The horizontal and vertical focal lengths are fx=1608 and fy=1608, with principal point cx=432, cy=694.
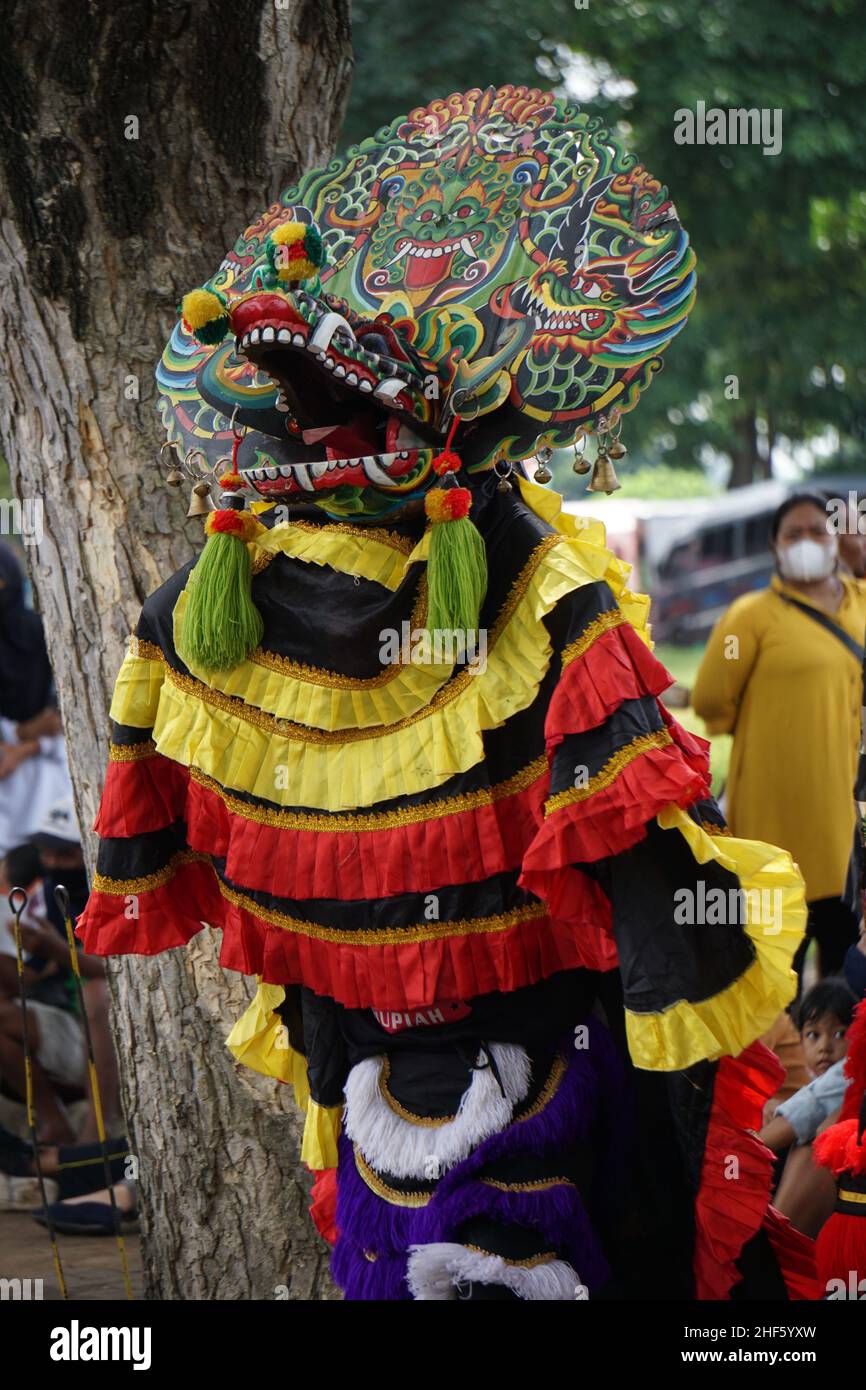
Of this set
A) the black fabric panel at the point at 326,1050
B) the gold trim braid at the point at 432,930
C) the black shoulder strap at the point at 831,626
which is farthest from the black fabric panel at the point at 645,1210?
the black shoulder strap at the point at 831,626

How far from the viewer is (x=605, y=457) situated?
2441 mm

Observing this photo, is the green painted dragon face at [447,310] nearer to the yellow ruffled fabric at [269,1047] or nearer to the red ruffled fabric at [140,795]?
the red ruffled fabric at [140,795]

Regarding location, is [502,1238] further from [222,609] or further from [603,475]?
[603,475]

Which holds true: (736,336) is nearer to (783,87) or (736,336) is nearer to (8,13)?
(783,87)

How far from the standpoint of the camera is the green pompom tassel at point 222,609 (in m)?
2.57

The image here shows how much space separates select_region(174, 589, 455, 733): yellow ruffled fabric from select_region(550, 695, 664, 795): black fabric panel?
0.26m

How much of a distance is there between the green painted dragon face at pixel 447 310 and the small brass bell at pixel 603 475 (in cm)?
5

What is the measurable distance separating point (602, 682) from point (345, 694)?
17.4 inches

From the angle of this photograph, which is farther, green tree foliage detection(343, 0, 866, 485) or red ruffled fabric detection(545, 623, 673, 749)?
green tree foliage detection(343, 0, 866, 485)

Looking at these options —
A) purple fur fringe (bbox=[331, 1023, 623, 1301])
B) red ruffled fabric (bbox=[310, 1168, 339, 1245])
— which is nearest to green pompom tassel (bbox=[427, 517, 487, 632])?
purple fur fringe (bbox=[331, 1023, 623, 1301])

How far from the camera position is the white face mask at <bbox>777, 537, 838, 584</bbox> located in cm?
499

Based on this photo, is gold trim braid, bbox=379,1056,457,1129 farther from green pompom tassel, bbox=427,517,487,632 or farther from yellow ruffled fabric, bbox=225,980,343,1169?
green pompom tassel, bbox=427,517,487,632

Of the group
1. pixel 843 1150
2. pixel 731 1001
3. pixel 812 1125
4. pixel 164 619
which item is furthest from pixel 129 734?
pixel 812 1125

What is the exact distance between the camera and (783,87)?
10594mm
